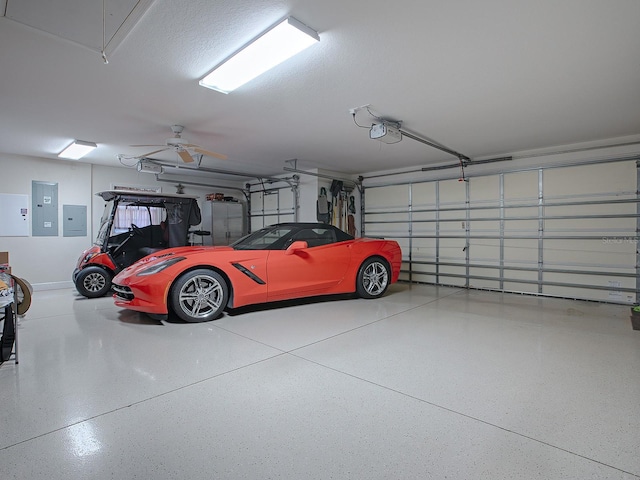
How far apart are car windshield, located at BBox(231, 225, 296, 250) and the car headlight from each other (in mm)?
816

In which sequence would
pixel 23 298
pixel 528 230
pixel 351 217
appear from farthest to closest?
pixel 351 217, pixel 528 230, pixel 23 298

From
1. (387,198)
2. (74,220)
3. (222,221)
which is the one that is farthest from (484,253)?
(74,220)

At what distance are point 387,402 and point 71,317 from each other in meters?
4.11

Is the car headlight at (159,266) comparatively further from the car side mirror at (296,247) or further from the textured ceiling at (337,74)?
the textured ceiling at (337,74)

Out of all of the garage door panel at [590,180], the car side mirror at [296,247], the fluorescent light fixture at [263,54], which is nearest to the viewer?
the fluorescent light fixture at [263,54]

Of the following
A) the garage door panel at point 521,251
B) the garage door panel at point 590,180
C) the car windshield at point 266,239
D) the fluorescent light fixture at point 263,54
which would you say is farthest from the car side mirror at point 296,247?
the garage door panel at point 590,180

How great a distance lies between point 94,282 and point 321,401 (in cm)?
493

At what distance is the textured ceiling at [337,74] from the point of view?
2.10m

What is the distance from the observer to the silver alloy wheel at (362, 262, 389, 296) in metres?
5.20

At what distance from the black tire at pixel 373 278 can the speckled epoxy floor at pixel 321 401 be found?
1.45m

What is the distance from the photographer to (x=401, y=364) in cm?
260

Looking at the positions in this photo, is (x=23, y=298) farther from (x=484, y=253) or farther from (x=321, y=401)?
(x=484, y=253)

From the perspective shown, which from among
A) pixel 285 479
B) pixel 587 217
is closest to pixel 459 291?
pixel 587 217

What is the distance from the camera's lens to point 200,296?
382 cm
